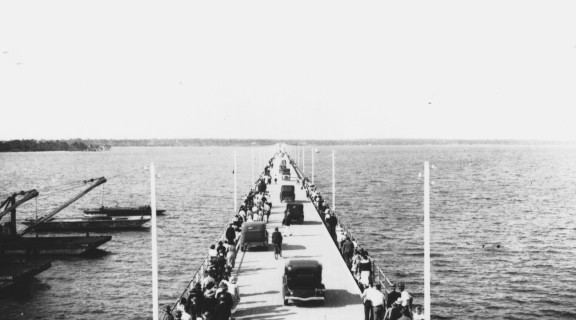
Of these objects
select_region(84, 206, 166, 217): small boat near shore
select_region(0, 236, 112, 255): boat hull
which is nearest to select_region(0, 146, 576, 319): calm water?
select_region(0, 236, 112, 255): boat hull

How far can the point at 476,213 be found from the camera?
64.7 metres

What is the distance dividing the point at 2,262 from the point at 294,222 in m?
21.7

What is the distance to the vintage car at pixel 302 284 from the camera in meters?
18.8

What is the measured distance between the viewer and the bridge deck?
59.2 ft

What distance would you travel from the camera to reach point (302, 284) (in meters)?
18.9

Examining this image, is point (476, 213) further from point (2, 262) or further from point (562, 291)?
point (2, 262)

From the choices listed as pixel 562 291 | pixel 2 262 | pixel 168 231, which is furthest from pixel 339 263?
pixel 168 231

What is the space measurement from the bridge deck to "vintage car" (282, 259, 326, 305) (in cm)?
31

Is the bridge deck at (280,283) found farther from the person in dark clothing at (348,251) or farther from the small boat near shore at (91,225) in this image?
the small boat near shore at (91,225)

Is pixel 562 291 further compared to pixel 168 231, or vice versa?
pixel 168 231

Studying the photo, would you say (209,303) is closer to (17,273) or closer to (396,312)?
(396,312)

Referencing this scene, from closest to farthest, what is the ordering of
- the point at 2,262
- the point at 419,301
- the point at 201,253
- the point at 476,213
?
the point at 419,301 → the point at 2,262 → the point at 201,253 → the point at 476,213

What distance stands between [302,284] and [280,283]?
10.4 ft

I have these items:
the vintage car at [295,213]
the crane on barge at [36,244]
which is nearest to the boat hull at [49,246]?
the crane on barge at [36,244]
